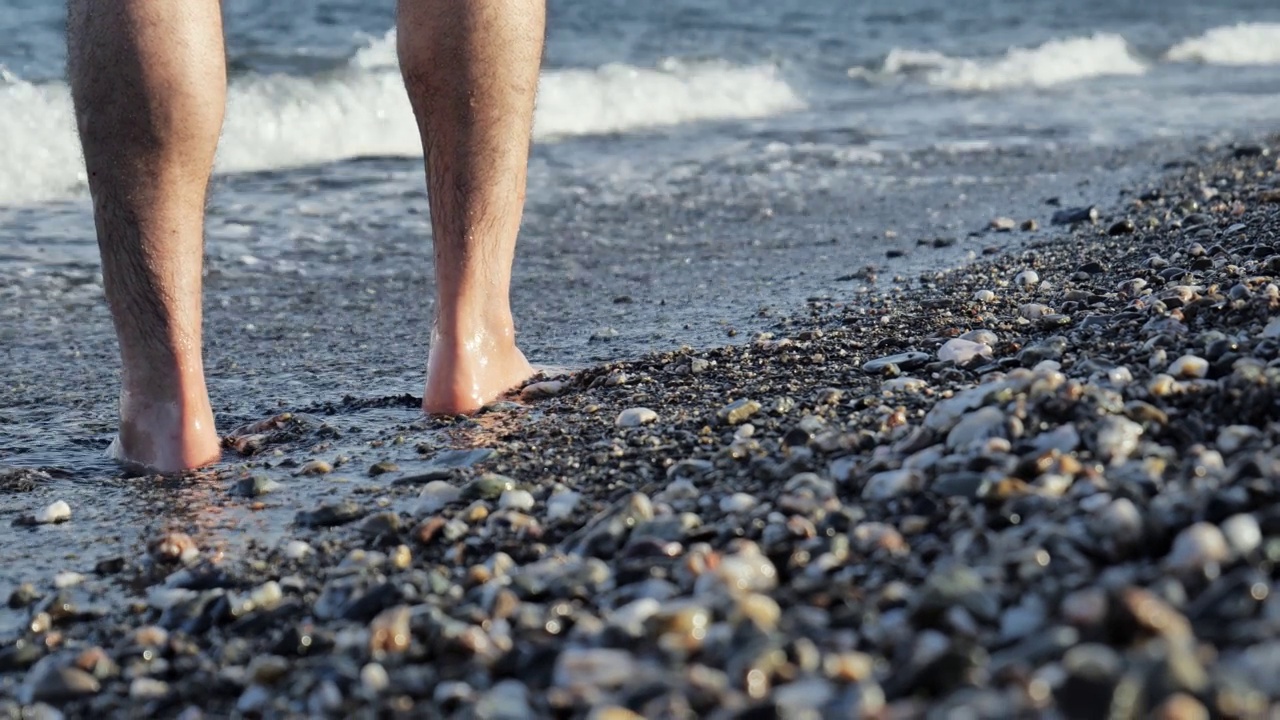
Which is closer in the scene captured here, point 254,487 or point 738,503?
point 738,503

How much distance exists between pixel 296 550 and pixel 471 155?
0.99m

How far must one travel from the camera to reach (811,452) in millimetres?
1888

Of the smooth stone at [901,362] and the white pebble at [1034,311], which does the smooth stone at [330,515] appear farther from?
the white pebble at [1034,311]

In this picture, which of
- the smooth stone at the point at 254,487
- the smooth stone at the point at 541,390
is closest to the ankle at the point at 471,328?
the smooth stone at the point at 541,390

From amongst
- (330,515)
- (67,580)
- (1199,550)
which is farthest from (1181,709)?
(67,580)

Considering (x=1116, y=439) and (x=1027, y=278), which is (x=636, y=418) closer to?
(x=1116, y=439)

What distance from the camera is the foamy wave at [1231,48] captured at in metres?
13.4

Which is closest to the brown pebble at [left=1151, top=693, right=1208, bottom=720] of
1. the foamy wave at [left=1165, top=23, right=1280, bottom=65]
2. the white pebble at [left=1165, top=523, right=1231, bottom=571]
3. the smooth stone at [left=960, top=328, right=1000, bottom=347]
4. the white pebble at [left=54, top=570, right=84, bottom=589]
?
the white pebble at [left=1165, top=523, right=1231, bottom=571]

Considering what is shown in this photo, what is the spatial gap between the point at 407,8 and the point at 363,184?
137 inches

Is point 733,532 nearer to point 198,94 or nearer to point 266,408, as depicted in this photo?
point 198,94

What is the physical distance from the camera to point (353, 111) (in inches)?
295

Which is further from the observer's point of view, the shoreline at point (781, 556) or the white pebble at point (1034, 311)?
the white pebble at point (1034, 311)

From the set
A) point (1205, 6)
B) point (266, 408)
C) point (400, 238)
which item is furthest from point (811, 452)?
point (1205, 6)

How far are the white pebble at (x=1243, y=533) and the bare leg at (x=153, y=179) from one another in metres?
1.71
